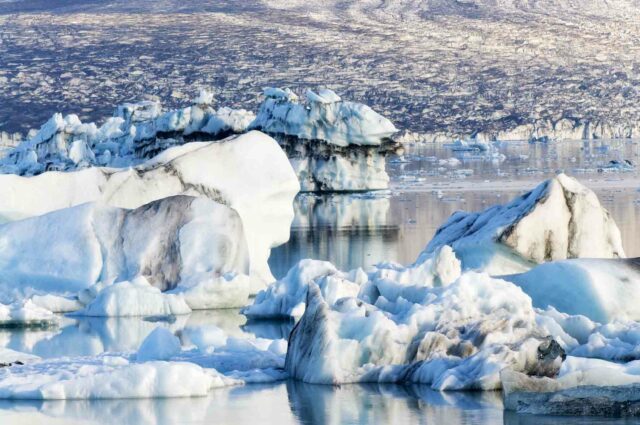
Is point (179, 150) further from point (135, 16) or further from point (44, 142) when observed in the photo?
point (135, 16)

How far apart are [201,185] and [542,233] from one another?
4150 mm

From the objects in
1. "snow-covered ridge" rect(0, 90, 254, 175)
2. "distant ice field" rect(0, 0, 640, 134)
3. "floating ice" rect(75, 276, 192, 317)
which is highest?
"floating ice" rect(75, 276, 192, 317)

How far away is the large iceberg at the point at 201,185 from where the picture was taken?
1563 cm

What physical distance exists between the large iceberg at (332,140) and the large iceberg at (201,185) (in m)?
18.6

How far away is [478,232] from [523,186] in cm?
2112

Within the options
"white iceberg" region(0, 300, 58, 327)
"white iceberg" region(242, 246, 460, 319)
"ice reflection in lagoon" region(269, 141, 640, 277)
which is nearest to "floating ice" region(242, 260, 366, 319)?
"white iceberg" region(242, 246, 460, 319)

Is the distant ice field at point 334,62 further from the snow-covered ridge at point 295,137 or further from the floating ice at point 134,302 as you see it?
the floating ice at point 134,302

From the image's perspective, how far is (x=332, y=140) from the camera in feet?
115

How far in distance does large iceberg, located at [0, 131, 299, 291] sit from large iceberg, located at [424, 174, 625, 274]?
2701 millimetres

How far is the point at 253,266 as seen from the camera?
1563 centimetres

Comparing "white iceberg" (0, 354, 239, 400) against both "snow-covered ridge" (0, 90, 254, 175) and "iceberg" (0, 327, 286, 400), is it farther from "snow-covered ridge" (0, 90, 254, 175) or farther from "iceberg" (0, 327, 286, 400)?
"snow-covered ridge" (0, 90, 254, 175)

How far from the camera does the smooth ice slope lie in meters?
13.8

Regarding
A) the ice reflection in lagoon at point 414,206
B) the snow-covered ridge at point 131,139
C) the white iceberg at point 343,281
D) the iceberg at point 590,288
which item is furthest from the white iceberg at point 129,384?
the snow-covered ridge at point 131,139

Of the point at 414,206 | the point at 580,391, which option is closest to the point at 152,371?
the point at 580,391
